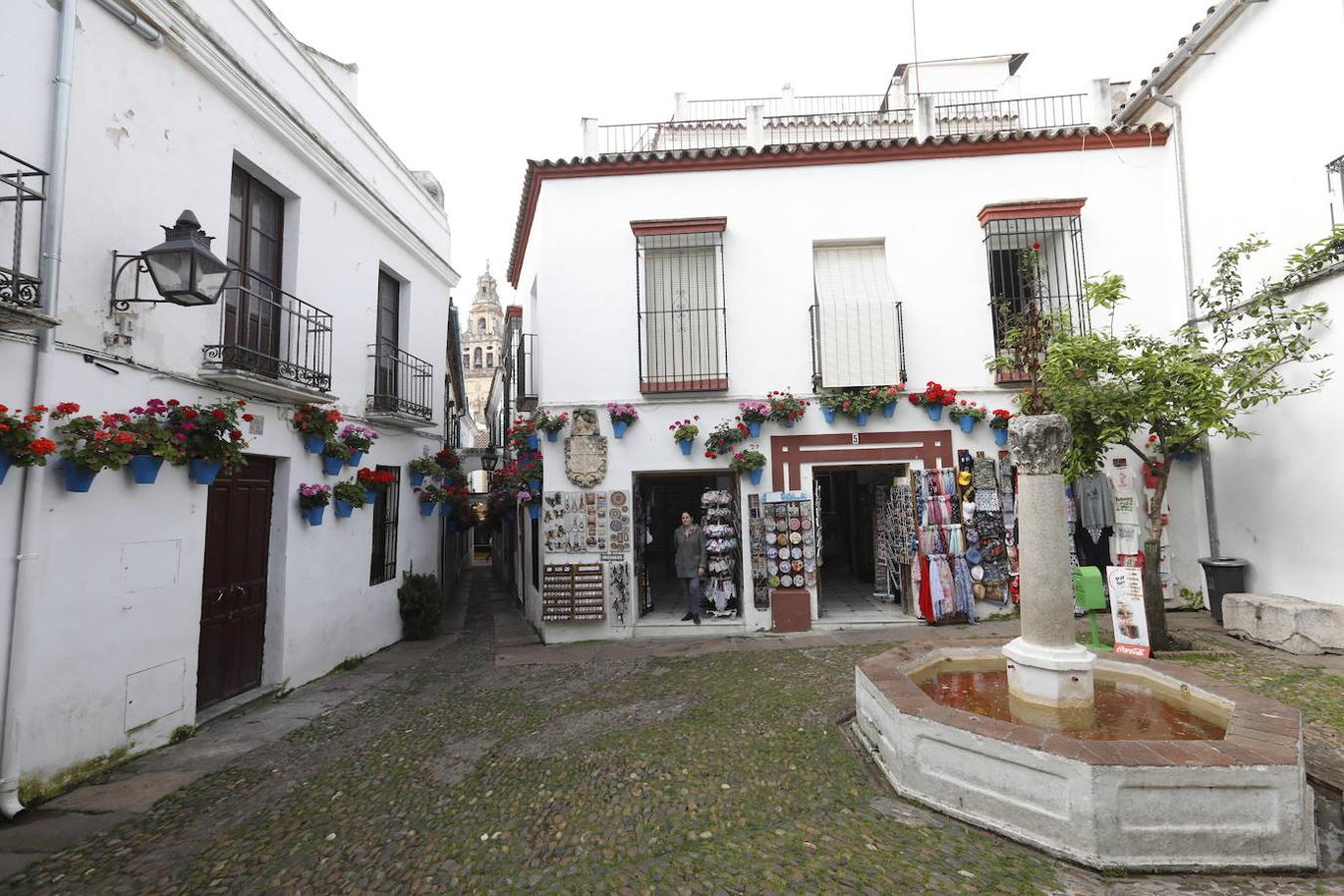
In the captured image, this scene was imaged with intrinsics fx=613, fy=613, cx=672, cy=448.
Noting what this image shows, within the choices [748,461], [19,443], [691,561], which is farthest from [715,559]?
[19,443]

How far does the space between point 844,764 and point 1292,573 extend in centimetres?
643

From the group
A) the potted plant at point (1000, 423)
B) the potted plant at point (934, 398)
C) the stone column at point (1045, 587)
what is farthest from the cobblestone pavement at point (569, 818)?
the potted plant at point (1000, 423)

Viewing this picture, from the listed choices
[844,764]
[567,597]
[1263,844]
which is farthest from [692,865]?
[567,597]

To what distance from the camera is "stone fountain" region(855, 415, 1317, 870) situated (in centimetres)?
300

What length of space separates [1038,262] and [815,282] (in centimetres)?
287

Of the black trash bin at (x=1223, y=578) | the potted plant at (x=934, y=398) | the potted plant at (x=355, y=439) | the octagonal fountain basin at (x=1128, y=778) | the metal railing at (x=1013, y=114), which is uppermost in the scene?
the metal railing at (x=1013, y=114)

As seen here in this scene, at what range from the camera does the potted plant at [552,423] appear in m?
8.24

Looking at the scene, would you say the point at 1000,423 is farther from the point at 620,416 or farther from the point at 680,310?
the point at 620,416

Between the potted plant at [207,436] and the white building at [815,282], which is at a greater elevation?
the white building at [815,282]

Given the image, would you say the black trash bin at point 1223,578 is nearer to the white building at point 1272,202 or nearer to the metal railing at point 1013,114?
the white building at point 1272,202

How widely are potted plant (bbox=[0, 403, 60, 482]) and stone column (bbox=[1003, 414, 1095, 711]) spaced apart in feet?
19.9

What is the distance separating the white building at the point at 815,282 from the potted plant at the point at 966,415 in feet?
0.45

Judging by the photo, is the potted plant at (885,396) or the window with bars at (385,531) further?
the window with bars at (385,531)

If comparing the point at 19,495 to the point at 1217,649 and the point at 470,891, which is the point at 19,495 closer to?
the point at 470,891
